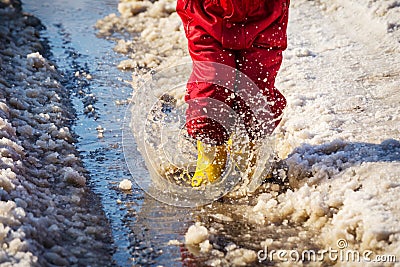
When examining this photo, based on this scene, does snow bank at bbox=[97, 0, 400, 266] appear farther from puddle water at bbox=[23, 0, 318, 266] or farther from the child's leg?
the child's leg

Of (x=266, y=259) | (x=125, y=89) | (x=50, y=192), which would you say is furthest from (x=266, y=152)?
(x=125, y=89)

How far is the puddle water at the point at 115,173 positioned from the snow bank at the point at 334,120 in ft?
0.33

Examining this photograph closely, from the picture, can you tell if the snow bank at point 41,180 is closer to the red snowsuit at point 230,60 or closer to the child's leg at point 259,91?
the red snowsuit at point 230,60

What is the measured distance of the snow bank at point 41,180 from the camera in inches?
117

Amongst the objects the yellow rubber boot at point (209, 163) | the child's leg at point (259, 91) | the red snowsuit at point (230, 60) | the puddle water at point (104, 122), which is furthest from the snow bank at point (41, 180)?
the child's leg at point (259, 91)

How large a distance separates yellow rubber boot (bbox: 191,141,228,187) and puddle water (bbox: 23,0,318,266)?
189 millimetres

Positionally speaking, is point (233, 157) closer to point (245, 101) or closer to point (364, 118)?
point (245, 101)

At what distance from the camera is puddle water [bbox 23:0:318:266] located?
10.6 feet

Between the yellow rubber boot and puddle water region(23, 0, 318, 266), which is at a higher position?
the yellow rubber boot

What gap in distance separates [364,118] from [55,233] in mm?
2023

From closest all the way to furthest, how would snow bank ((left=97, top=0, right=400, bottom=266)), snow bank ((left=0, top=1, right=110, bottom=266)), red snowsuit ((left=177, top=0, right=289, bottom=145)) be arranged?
snow bank ((left=0, top=1, right=110, bottom=266))
snow bank ((left=97, top=0, right=400, bottom=266))
red snowsuit ((left=177, top=0, right=289, bottom=145))

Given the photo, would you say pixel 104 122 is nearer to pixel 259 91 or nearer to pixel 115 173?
pixel 115 173

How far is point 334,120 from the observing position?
4219mm

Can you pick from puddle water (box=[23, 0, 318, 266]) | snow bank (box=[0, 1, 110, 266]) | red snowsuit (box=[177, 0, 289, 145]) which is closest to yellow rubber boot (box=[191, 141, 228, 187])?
red snowsuit (box=[177, 0, 289, 145])
